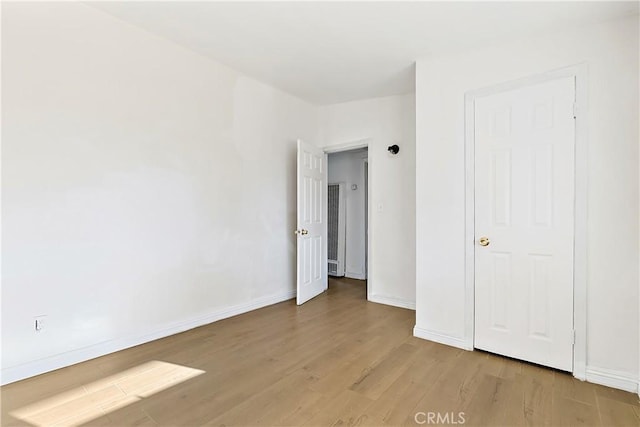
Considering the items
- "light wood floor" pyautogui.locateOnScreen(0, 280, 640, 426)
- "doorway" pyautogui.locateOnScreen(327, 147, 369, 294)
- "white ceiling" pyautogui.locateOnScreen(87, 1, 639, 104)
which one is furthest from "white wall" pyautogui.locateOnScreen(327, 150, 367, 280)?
"light wood floor" pyautogui.locateOnScreen(0, 280, 640, 426)

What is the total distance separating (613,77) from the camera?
7.48ft

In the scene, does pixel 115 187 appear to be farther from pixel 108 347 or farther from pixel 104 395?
pixel 104 395

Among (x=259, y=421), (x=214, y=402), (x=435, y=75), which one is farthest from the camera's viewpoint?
(x=435, y=75)

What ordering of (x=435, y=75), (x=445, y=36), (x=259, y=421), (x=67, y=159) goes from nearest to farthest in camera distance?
(x=259, y=421) → (x=67, y=159) → (x=445, y=36) → (x=435, y=75)

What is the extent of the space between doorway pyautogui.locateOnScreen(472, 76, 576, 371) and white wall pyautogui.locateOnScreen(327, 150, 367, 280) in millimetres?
3083

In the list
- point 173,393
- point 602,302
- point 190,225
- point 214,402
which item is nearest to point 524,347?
point 602,302

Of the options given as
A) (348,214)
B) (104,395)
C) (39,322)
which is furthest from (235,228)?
(348,214)

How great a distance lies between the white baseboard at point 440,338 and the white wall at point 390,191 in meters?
0.96

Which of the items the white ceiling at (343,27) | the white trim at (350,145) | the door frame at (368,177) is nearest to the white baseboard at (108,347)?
the door frame at (368,177)

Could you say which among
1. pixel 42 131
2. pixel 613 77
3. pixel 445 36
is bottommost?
pixel 42 131

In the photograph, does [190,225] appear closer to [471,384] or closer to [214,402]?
[214,402]

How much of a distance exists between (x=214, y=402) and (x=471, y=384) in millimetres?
1659

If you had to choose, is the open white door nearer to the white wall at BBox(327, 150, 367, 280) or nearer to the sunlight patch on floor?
the white wall at BBox(327, 150, 367, 280)

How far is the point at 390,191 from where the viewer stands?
14.1ft
